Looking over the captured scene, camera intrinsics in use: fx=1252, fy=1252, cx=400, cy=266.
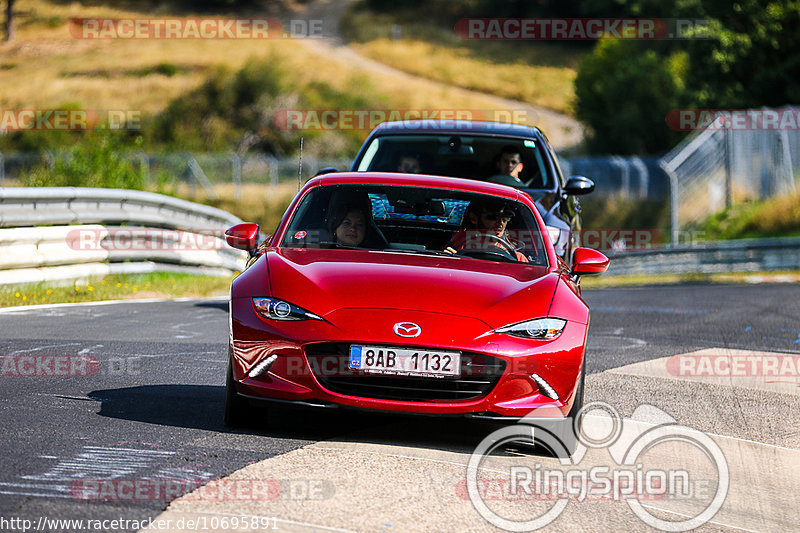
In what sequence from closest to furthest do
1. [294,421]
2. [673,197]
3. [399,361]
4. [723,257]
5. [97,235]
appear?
1. [399,361]
2. [294,421]
3. [97,235]
4. [723,257]
5. [673,197]

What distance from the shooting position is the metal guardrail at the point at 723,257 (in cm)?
2491

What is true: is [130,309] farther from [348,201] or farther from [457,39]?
[457,39]

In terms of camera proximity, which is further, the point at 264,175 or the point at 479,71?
the point at 479,71

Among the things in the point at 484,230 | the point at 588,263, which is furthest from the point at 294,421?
the point at 588,263

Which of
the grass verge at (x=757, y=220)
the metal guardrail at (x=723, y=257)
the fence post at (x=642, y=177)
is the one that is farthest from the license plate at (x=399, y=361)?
the fence post at (x=642, y=177)

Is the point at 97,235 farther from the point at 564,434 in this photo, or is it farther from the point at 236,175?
the point at 236,175

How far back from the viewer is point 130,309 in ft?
41.0

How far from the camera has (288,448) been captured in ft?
19.6

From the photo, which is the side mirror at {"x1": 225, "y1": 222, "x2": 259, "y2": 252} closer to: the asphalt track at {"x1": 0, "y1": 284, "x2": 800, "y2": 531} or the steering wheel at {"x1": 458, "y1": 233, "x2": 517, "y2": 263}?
the asphalt track at {"x1": 0, "y1": 284, "x2": 800, "y2": 531}

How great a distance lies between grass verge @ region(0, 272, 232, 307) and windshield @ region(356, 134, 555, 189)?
3674 mm

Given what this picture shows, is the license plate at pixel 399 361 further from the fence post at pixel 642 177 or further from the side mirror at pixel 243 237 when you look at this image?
the fence post at pixel 642 177

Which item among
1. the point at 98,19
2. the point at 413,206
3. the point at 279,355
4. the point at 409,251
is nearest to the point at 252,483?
the point at 279,355

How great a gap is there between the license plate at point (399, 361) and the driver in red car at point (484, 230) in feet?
4.59

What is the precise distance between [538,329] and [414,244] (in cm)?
148
